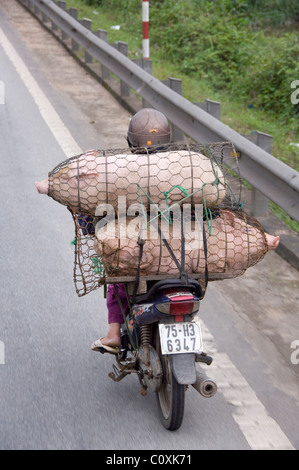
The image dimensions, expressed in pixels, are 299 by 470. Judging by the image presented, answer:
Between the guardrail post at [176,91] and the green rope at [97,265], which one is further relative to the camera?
the guardrail post at [176,91]

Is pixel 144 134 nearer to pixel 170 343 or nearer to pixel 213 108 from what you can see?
pixel 170 343

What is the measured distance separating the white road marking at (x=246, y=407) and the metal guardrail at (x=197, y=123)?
158 centimetres

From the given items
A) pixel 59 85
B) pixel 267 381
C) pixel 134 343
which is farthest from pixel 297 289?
pixel 59 85

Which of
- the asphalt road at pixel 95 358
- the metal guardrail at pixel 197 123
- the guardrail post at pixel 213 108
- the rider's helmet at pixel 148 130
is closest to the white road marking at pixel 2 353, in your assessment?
the asphalt road at pixel 95 358

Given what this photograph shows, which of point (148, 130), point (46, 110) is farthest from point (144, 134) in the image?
point (46, 110)

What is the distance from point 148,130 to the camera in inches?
172

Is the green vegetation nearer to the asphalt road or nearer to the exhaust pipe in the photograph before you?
the asphalt road

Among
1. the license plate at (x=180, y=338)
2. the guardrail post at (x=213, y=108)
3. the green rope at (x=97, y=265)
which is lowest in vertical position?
the guardrail post at (x=213, y=108)

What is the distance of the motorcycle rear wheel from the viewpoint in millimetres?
3887

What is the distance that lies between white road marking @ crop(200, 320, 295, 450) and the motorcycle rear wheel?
0.40 m

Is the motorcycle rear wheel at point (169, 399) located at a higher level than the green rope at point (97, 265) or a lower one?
lower

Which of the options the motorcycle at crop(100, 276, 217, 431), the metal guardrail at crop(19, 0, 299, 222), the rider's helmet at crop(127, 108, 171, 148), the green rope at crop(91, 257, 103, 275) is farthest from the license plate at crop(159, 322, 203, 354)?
the metal guardrail at crop(19, 0, 299, 222)

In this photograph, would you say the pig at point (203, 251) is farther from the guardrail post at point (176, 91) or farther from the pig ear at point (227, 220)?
the guardrail post at point (176, 91)

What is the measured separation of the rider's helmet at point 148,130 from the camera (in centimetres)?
437
